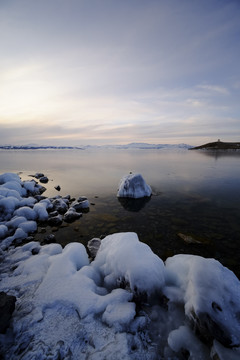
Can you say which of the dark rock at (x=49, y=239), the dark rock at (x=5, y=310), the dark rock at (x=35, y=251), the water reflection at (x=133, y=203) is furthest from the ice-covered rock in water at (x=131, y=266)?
the water reflection at (x=133, y=203)

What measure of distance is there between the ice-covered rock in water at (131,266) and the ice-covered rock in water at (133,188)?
10.2 metres

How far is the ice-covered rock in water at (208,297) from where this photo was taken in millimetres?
3521

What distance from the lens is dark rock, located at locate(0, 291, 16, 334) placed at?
147 inches

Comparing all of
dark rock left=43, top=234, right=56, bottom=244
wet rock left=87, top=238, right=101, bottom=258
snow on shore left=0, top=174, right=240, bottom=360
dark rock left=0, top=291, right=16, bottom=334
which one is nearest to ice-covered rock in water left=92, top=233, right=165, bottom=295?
snow on shore left=0, top=174, right=240, bottom=360

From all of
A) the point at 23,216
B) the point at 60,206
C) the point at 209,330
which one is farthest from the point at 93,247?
the point at 60,206

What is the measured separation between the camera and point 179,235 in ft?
30.1

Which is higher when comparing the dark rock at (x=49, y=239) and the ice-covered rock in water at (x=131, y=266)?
the ice-covered rock in water at (x=131, y=266)

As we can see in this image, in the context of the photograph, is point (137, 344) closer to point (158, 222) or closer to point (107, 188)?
point (158, 222)

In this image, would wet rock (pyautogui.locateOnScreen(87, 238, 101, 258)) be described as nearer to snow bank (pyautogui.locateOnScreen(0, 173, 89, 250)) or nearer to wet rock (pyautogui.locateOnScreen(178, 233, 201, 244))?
snow bank (pyautogui.locateOnScreen(0, 173, 89, 250))

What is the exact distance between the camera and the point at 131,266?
16.6 ft

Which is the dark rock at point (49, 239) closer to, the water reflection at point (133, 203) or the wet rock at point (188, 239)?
the water reflection at point (133, 203)

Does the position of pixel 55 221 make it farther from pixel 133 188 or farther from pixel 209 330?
pixel 209 330

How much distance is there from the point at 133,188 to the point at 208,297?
1305 cm

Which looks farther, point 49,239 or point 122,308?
point 49,239
